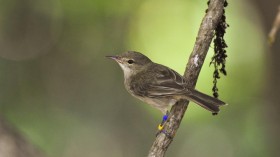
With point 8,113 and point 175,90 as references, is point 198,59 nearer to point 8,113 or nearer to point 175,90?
point 175,90

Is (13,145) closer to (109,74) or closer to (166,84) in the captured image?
(166,84)

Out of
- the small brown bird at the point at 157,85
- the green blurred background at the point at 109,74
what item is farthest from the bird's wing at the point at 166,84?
the green blurred background at the point at 109,74

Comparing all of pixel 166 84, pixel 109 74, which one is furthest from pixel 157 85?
pixel 109 74

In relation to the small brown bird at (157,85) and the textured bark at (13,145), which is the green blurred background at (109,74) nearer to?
the small brown bird at (157,85)

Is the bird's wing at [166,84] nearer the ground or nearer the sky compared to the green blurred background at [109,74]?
nearer the sky

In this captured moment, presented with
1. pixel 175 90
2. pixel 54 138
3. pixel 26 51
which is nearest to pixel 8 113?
pixel 54 138

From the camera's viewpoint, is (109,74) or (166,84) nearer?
(166,84)
